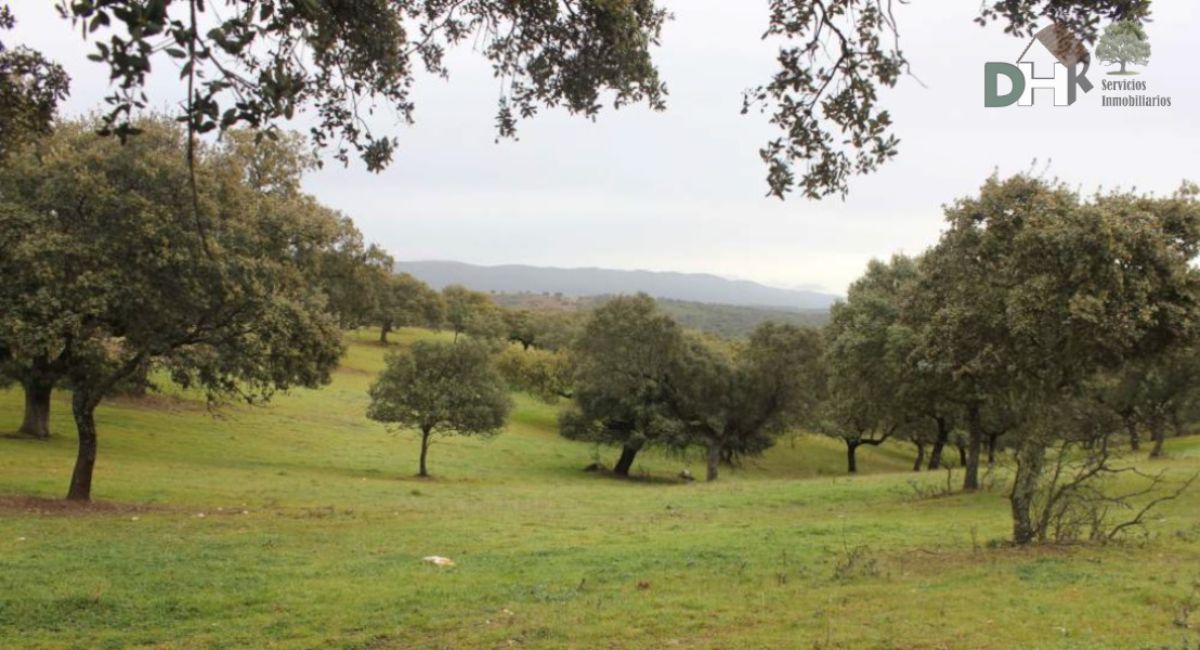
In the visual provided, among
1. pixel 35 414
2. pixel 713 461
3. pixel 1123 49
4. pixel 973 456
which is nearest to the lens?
pixel 1123 49

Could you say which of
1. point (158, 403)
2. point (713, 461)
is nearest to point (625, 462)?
point (713, 461)

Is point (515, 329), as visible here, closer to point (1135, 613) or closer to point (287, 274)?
point (287, 274)

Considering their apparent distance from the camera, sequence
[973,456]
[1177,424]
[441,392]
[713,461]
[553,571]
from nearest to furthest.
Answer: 1. [553,571]
2. [973,456]
3. [441,392]
4. [713,461]
5. [1177,424]

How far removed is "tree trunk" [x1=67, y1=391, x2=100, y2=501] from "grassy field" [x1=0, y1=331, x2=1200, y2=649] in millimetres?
821

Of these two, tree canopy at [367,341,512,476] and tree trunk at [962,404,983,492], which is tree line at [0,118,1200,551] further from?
tree canopy at [367,341,512,476]

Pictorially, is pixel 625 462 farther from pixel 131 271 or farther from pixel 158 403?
pixel 131 271

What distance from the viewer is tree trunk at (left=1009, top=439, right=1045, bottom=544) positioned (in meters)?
12.1

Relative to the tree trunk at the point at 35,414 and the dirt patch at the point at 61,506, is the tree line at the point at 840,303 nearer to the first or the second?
the tree trunk at the point at 35,414

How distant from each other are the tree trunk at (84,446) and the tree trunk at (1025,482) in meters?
19.2

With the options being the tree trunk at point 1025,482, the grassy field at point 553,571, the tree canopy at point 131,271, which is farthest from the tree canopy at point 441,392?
the tree trunk at point 1025,482

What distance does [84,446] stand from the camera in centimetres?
1823

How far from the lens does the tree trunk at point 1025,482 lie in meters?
12.1

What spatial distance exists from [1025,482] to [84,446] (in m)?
19.7

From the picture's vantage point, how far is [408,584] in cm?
1097
